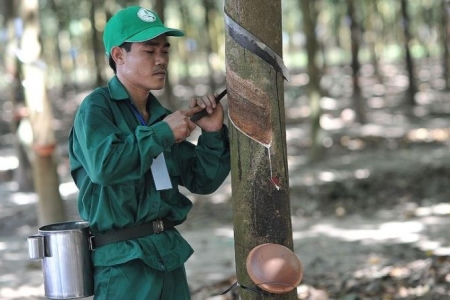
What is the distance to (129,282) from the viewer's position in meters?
3.03

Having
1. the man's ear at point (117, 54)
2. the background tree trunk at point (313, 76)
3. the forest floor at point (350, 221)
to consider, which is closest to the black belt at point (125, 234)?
the man's ear at point (117, 54)

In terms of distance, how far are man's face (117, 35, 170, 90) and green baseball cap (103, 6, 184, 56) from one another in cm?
5

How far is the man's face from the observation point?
3.08 metres

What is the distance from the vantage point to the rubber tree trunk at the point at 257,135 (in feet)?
9.66

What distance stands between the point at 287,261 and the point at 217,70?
42584 millimetres

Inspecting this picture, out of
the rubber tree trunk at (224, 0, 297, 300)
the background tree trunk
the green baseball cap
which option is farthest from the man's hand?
the background tree trunk

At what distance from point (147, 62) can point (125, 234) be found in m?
0.65

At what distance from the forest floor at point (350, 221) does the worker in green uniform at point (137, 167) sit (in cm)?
276

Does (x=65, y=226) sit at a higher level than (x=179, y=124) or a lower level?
lower

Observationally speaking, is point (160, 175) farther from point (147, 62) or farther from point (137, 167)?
point (147, 62)

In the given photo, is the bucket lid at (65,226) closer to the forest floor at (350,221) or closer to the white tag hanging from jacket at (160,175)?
the white tag hanging from jacket at (160,175)

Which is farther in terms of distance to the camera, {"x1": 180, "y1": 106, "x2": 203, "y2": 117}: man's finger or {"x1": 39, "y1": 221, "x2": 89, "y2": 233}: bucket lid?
{"x1": 39, "y1": 221, "x2": 89, "y2": 233}: bucket lid

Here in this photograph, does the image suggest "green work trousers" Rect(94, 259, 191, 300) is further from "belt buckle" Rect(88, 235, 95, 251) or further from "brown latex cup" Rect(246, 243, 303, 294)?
"brown latex cup" Rect(246, 243, 303, 294)

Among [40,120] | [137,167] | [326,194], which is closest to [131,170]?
[137,167]
